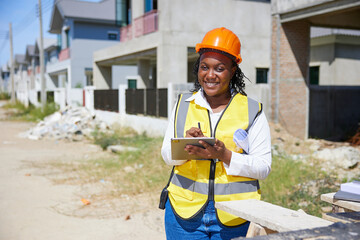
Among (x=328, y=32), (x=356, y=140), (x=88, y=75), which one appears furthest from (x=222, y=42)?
(x=88, y=75)

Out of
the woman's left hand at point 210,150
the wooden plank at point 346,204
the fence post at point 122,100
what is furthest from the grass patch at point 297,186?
the fence post at point 122,100

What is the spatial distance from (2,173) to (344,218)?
7.65 metres

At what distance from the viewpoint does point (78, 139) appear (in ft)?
43.7

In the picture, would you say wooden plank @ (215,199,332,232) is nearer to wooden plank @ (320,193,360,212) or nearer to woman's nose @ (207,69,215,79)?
wooden plank @ (320,193,360,212)

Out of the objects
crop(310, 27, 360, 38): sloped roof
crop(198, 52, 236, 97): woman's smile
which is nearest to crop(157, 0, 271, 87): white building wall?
crop(310, 27, 360, 38): sloped roof

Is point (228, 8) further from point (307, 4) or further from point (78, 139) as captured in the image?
point (78, 139)

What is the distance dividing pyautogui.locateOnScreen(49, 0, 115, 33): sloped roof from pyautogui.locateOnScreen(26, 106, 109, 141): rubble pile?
9806mm

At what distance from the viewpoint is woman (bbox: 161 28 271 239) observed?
193cm

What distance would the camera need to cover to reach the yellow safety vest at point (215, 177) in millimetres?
1960

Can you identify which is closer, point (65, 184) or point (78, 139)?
point (65, 184)

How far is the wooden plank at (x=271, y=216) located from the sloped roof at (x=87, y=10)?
24964 mm

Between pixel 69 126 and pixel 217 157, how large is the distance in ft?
43.4

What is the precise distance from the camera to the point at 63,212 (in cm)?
527

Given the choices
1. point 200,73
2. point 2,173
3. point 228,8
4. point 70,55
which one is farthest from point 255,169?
point 70,55
